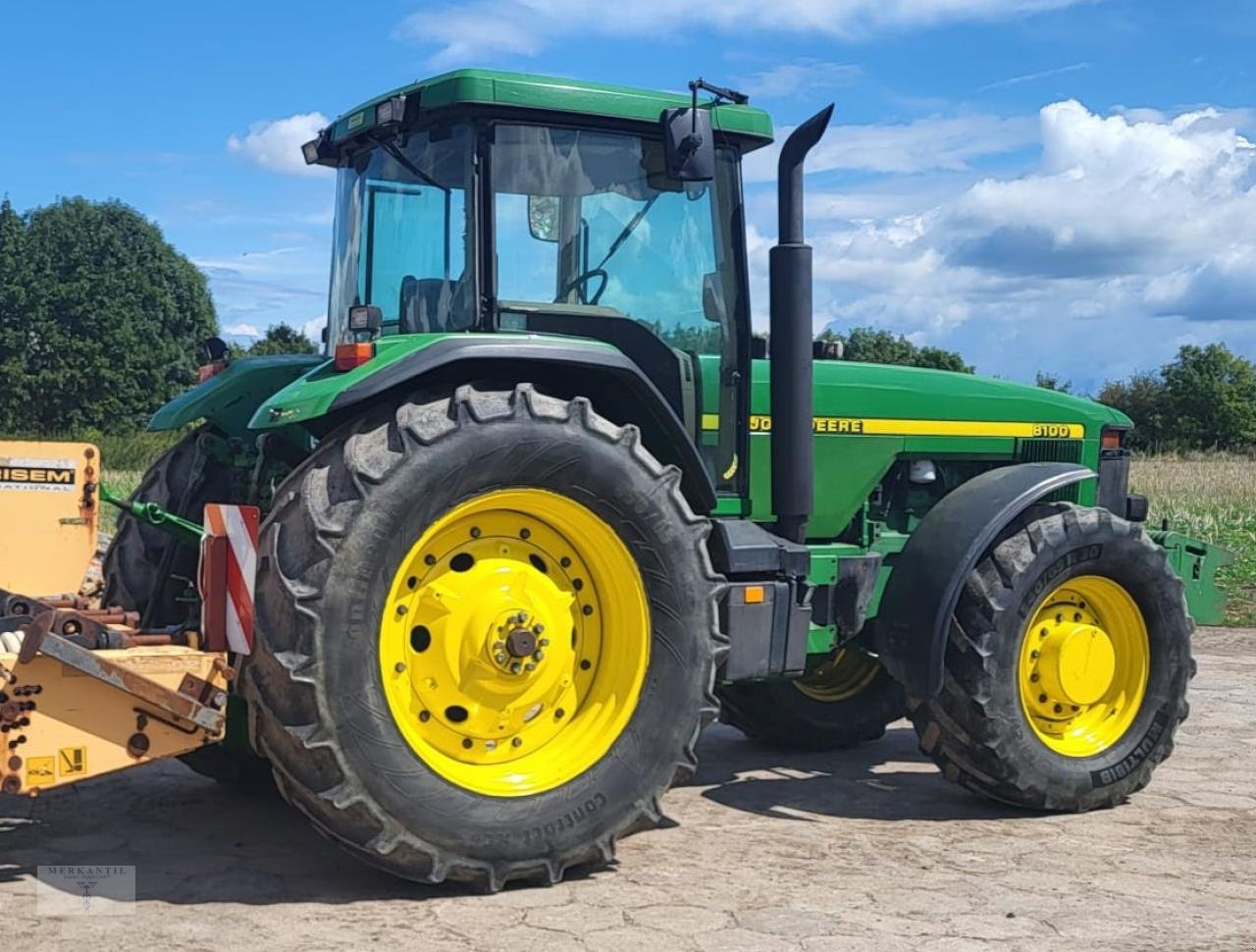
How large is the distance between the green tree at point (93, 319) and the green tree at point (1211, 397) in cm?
4382

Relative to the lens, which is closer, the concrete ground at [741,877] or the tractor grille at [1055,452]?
the concrete ground at [741,877]

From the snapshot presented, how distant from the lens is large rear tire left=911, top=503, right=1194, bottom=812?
18.2ft

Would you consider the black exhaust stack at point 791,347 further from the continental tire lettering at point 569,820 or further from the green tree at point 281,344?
the green tree at point 281,344

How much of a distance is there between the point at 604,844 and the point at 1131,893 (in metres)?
1.76

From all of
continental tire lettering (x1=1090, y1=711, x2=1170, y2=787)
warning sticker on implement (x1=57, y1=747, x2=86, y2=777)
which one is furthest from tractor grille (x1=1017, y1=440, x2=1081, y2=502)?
warning sticker on implement (x1=57, y1=747, x2=86, y2=777)

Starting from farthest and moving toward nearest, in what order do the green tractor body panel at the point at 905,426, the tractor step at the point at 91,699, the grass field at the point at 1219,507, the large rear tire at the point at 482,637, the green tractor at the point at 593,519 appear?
the grass field at the point at 1219,507
the green tractor body panel at the point at 905,426
the green tractor at the point at 593,519
the large rear tire at the point at 482,637
the tractor step at the point at 91,699

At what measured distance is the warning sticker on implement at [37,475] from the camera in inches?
192

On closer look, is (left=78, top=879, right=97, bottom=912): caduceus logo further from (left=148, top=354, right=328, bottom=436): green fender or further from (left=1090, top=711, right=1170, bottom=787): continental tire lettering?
(left=1090, top=711, right=1170, bottom=787): continental tire lettering

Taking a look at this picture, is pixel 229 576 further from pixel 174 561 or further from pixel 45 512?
pixel 174 561

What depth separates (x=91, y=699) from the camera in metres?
4.12

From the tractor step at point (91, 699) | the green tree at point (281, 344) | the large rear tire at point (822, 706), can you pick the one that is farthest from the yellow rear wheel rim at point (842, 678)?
the green tree at point (281, 344)

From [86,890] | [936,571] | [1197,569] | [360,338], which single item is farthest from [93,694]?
[1197,569]

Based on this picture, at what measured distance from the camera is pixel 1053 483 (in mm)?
5922

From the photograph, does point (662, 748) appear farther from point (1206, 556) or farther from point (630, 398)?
point (1206, 556)
